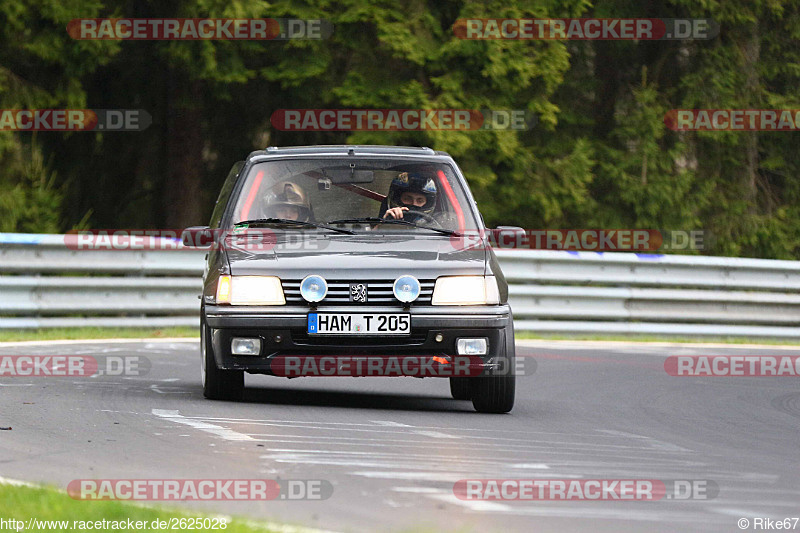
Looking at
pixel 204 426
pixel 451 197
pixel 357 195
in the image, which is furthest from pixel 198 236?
pixel 204 426

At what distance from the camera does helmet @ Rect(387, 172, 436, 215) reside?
10.3 m

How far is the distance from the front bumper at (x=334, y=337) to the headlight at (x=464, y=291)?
0.05 metres

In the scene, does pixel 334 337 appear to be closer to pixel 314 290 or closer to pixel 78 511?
pixel 314 290

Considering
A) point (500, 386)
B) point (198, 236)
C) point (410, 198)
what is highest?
point (410, 198)

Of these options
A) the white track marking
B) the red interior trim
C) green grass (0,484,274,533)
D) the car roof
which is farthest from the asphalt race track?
the car roof

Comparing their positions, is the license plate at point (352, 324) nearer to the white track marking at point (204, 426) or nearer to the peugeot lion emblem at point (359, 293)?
the peugeot lion emblem at point (359, 293)

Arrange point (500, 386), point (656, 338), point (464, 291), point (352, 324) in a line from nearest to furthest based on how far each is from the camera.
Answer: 1. point (352, 324)
2. point (464, 291)
3. point (500, 386)
4. point (656, 338)

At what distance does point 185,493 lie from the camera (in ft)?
20.5

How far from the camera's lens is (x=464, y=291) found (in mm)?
9305

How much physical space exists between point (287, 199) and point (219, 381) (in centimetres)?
133

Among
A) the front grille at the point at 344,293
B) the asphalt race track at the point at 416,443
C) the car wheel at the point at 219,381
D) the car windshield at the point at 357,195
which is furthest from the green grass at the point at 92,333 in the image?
the front grille at the point at 344,293

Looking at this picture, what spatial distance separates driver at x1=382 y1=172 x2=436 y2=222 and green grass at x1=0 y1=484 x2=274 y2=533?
4638 mm

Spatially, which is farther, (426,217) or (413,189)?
(413,189)

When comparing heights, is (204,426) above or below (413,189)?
below
